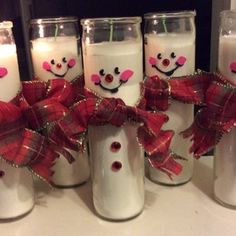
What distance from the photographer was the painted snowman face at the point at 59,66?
0.55m

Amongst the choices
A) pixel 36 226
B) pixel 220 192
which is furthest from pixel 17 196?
pixel 220 192

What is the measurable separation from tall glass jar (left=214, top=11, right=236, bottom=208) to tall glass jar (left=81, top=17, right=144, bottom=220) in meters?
0.10

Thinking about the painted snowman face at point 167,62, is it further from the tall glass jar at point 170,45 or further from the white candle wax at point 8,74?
the white candle wax at point 8,74

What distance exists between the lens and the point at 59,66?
0.55m

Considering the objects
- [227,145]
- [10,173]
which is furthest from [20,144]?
[227,145]

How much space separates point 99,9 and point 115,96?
26 cm

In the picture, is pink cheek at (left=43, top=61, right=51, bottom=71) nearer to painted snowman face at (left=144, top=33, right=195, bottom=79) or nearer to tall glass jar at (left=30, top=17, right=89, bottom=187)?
tall glass jar at (left=30, top=17, right=89, bottom=187)

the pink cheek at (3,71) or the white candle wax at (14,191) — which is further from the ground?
the pink cheek at (3,71)

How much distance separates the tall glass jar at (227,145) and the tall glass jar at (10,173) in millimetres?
245

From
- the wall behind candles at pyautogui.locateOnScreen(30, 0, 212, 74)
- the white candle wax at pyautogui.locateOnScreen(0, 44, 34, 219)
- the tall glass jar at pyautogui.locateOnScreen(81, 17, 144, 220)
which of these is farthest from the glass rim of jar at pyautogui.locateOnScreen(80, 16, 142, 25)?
the wall behind candles at pyautogui.locateOnScreen(30, 0, 212, 74)

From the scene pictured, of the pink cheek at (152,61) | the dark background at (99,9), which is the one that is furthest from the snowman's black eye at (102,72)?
the dark background at (99,9)

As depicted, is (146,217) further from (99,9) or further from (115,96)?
(99,9)

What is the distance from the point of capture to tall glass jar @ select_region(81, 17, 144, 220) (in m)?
0.46

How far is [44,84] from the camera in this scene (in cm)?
53
